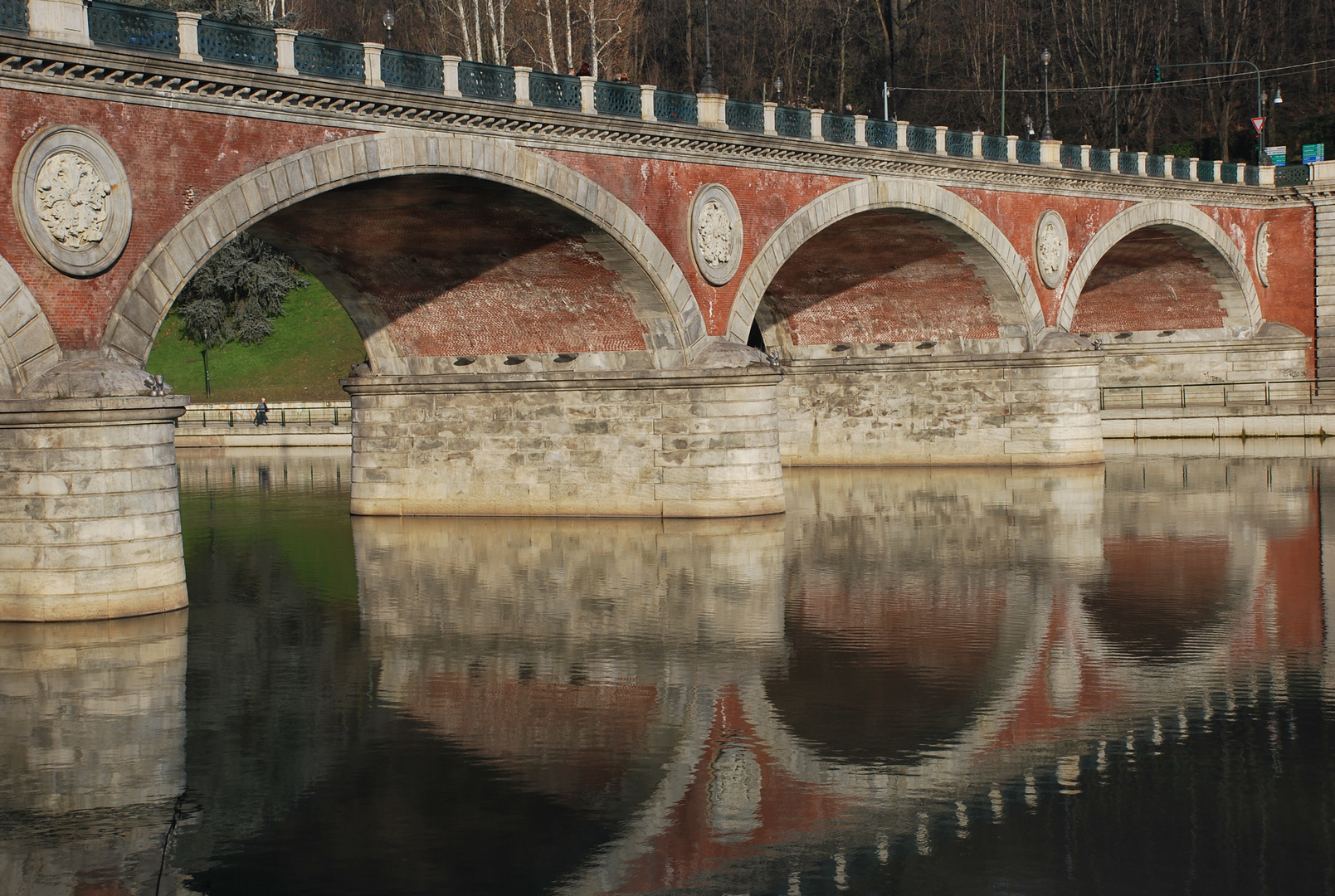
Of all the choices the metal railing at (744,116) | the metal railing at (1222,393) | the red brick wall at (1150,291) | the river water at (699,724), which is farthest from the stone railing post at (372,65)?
the metal railing at (1222,393)

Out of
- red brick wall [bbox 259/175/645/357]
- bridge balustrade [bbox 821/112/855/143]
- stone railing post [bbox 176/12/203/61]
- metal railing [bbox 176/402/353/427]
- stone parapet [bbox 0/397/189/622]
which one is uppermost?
bridge balustrade [bbox 821/112/855/143]

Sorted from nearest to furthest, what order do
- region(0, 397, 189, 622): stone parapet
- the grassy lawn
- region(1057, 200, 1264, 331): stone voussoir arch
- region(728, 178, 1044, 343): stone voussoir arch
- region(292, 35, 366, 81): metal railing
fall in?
region(0, 397, 189, 622): stone parapet < region(292, 35, 366, 81): metal railing < region(728, 178, 1044, 343): stone voussoir arch < region(1057, 200, 1264, 331): stone voussoir arch < the grassy lawn

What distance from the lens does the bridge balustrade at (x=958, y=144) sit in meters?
35.2

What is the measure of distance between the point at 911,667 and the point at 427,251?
49.7 ft

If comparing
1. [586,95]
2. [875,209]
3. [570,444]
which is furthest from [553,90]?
[875,209]

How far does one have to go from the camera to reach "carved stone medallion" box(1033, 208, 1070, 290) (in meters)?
38.0

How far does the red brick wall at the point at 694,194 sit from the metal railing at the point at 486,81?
3.99ft

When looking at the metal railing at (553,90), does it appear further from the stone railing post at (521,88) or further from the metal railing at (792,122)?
the metal railing at (792,122)

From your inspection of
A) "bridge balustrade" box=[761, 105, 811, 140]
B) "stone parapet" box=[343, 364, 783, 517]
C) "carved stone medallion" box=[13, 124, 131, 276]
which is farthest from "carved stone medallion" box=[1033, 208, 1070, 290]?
"carved stone medallion" box=[13, 124, 131, 276]

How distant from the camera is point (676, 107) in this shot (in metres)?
27.8

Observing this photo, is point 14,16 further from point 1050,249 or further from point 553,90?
point 1050,249

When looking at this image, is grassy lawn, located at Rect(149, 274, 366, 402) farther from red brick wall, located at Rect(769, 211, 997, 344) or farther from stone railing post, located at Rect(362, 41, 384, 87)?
stone railing post, located at Rect(362, 41, 384, 87)

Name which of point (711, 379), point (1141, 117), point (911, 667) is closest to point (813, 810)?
point (911, 667)

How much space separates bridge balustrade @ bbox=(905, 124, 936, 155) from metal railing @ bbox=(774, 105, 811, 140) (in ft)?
12.1
